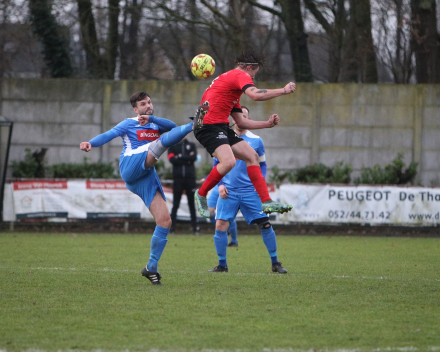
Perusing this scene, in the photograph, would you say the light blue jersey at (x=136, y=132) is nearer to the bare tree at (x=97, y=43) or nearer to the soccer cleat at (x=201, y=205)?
the soccer cleat at (x=201, y=205)

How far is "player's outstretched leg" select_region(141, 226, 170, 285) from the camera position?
7.29m

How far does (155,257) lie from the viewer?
7.37 m

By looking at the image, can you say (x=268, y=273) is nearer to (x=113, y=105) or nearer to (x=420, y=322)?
(x=420, y=322)

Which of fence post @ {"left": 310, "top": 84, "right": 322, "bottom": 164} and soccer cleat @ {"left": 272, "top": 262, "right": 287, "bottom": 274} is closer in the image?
soccer cleat @ {"left": 272, "top": 262, "right": 287, "bottom": 274}

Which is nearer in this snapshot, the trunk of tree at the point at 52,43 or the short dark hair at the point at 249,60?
the short dark hair at the point at 249,60

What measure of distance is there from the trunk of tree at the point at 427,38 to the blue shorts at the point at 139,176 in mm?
14833

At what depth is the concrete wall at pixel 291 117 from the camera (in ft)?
61.0

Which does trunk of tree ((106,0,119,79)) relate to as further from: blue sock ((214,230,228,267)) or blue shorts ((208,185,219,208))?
blue sock ((214,230,228,267))

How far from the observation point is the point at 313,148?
18797 mm

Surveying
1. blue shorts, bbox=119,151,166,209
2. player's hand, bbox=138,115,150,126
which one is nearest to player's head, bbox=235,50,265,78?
player's hand, bbox=138,115,150,126

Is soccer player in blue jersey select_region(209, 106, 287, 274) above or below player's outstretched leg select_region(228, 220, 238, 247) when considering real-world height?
above

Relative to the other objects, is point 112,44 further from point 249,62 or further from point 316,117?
point 249,62

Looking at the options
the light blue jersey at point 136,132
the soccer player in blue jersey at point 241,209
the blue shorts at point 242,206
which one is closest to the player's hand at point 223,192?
the soccer player in blue jersey at point 241,209

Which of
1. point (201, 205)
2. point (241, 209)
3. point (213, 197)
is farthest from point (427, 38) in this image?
point (201, 205)
